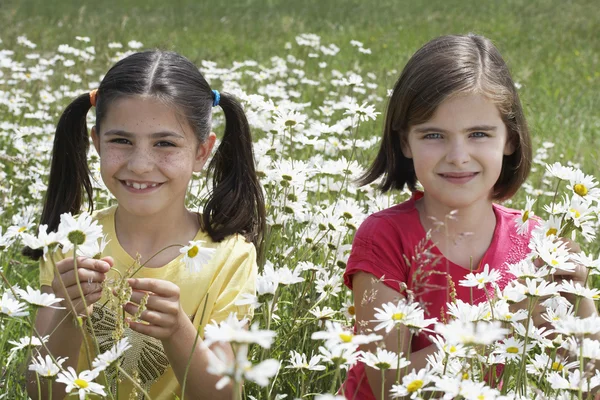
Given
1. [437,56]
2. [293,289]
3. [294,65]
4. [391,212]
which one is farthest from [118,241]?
[294,65]

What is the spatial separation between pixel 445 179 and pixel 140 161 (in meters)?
0.78

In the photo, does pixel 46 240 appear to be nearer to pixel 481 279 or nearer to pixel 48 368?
pixel 48 368

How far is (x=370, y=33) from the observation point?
9.79 meters

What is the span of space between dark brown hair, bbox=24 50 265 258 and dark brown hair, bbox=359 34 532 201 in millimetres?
405

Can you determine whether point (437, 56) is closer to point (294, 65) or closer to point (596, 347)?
point (596, 347)

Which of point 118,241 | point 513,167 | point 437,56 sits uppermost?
point 437,56

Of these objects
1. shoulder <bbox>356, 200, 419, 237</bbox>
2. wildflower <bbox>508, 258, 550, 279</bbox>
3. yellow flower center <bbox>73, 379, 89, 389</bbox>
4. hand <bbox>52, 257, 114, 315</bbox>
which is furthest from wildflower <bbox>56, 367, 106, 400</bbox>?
shoulder <bbox>356, 200, 419, 237</bbox>

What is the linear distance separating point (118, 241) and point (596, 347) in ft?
4.44

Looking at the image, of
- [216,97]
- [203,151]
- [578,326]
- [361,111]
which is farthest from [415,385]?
[361,111]

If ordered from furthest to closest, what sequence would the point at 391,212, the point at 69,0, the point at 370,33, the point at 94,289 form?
1. the point at 69,0
2. the point at 370,33
3. the point at 391,212
4. the point at 94,289

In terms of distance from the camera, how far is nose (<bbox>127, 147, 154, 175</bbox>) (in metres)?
2.19

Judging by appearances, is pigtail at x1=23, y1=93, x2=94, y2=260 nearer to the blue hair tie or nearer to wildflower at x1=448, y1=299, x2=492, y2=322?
the blue hair tie

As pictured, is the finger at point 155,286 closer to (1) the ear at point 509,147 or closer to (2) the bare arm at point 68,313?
(2) the bare arm at point 68,313

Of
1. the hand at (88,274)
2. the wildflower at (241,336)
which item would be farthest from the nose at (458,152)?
the wildflower at (241,336)
